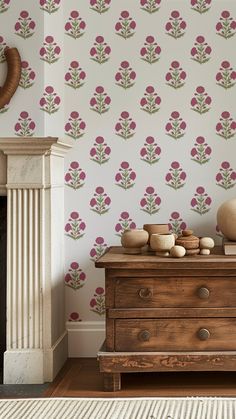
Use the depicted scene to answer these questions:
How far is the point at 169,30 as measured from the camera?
137 inches

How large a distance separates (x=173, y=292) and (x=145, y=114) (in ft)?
3.78

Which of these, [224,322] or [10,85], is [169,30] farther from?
[224,322]

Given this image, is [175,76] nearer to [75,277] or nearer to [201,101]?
[201,101]

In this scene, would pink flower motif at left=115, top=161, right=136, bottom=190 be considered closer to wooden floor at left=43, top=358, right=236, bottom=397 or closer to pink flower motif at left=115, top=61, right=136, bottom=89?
pink flower motif at left=115, top=61, right=136, bottom=89

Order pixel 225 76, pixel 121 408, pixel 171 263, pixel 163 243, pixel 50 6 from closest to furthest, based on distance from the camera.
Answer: pixel 121 408 → pixel 171 263 → pixel 163 243 → pixel 50 6 → pixel 225 76

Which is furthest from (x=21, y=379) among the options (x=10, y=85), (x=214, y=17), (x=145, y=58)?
(x=214, y=17)

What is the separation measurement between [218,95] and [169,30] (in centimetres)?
48

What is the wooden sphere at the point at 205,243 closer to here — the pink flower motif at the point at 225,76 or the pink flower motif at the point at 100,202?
the pink flower motif at the point at 100,202

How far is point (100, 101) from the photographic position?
138 inches

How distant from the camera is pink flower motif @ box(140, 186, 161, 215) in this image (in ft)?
11.5

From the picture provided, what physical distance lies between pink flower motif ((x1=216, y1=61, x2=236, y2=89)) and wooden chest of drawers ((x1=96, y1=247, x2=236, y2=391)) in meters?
1.15

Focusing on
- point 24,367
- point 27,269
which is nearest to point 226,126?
point 27,269

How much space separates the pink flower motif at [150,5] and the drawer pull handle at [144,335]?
1.88m

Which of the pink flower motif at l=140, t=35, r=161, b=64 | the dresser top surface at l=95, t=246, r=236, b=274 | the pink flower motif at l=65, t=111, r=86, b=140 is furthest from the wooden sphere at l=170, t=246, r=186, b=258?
the pink flower motif at l=140, t=35, r=161, b=64
